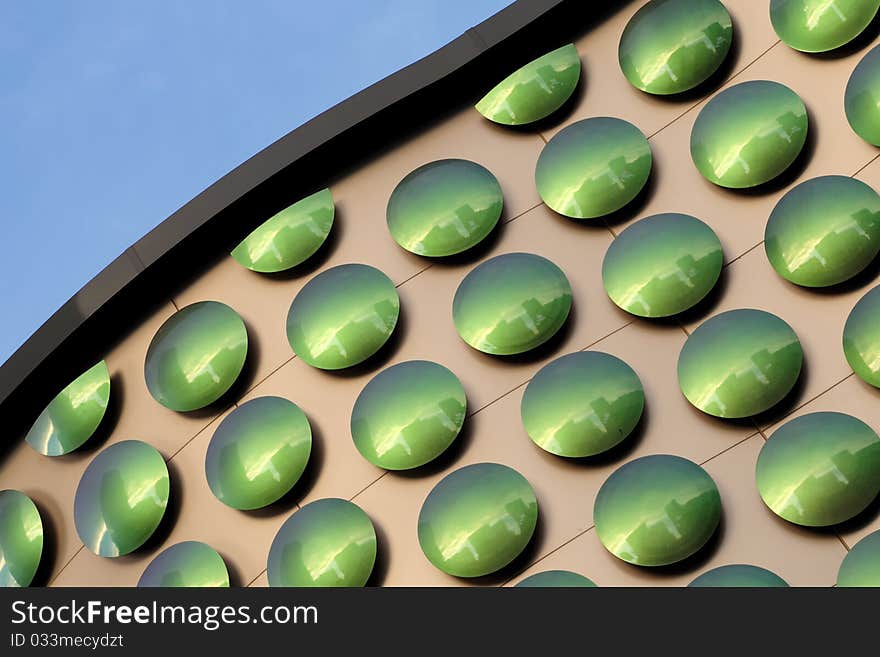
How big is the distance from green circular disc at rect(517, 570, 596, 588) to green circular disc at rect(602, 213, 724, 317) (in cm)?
255

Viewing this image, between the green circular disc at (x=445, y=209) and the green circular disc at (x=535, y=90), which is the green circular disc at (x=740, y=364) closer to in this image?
the green circular disc at (x=445, y=209)

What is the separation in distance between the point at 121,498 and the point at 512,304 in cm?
459

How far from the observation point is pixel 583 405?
11406mm

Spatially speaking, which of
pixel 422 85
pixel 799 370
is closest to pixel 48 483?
pixel 422 85

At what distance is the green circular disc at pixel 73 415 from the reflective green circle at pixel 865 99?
8.23 m

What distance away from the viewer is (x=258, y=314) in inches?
537

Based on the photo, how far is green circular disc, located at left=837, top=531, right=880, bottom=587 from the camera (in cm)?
972

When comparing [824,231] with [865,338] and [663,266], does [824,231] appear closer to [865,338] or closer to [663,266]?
[865,338]

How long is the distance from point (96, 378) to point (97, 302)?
84cm

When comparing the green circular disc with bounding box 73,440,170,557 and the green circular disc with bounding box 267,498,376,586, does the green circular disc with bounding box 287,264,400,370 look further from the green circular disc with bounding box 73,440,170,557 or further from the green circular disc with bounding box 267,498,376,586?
the green circular disc with bounding box 73,440,170,557

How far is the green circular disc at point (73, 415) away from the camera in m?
13.9

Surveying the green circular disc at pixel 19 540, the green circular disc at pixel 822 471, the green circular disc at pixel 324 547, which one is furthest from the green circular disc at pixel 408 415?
the green circular disc at pixel 19 540

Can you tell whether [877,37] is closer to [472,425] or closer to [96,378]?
[472,425]
